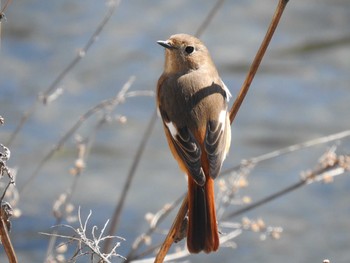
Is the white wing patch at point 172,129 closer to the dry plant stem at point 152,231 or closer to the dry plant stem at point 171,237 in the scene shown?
the dry plant stem at point 152,231

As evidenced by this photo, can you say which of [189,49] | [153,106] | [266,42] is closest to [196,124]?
[189,49]

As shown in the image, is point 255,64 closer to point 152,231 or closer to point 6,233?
point 6,233

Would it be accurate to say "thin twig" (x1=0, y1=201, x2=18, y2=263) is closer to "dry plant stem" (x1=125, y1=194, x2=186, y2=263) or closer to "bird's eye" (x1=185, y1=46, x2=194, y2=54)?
"dry plant stem" (x1=125, y1=194, x2=186, y2=263)

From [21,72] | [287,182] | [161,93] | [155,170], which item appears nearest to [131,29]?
[21,72]

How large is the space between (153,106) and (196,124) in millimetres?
4701

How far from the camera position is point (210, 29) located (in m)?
10.4

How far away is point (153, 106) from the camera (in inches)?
360

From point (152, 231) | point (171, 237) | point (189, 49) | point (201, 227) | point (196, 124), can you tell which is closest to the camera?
point (171, 237)

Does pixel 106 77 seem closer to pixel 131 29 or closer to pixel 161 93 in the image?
pixel 131 29

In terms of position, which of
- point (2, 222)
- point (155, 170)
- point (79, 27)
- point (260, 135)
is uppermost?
point (79, 27)

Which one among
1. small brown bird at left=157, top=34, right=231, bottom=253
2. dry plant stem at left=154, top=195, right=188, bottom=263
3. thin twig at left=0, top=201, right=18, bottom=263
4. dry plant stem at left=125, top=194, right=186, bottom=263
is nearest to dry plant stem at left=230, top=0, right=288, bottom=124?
dry plant stem at left=154, top=195, right=188, bottom=263

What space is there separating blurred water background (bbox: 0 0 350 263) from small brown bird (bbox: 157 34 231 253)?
3070mm

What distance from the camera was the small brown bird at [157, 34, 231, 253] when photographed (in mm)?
3709

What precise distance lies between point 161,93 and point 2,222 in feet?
6.69
